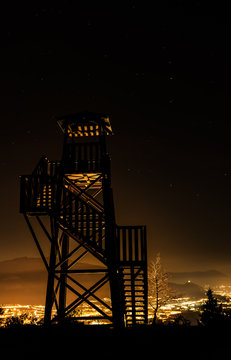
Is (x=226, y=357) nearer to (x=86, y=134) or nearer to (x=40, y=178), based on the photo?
(x=40, y=178)

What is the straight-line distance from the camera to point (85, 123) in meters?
14.5

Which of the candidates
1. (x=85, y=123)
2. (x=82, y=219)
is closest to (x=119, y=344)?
(x=82, y=219)

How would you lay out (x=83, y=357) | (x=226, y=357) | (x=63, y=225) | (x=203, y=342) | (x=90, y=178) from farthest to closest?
1. (x=90, y=178)
2. (x=63, y=225)
3. (x=203, y=342)
4. (x=83, y=357)
5. (x=226, y=357)

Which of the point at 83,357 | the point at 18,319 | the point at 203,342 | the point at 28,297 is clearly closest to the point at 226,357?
the point at 203,342

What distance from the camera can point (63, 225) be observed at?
12.4m

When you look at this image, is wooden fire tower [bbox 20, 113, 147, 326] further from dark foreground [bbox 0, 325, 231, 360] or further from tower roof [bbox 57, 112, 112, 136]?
dark foreground [bbox 0, 325, 231, 360]

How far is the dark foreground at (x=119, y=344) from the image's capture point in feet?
21.6

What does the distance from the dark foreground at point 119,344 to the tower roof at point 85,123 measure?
28.9 feet

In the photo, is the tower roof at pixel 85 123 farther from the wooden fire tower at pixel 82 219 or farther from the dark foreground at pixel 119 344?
the dark foreground at pixel 119 344

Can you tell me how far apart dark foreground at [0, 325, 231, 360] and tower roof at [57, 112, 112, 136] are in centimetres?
880

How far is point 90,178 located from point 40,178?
8.27 feet

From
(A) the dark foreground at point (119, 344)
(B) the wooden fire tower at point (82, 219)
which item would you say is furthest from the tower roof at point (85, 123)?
(A) the dark foreground at point (119, 344)

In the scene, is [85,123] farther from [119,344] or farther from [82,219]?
[119,344]

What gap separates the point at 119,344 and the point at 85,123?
32.0ft
